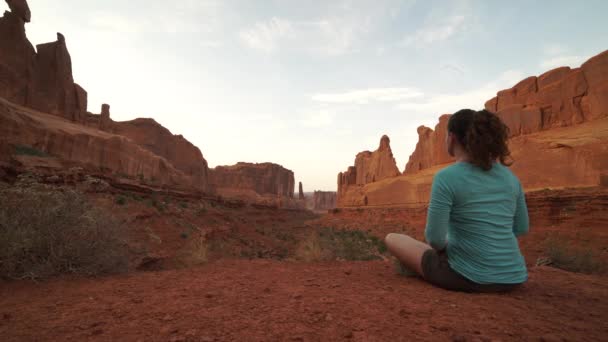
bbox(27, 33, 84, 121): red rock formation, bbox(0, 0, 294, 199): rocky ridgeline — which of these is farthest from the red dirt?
bbox(27, 33, 84, 121): red rock formation

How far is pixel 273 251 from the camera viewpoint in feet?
46.7

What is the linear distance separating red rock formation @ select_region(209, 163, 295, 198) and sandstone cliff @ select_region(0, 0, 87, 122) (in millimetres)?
41897

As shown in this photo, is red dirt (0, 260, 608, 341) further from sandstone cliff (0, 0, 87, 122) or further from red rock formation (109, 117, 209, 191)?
red rock formation (109, 117, 209, 191)

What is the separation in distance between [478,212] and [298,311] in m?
1.56

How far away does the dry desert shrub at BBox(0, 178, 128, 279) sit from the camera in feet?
10.7

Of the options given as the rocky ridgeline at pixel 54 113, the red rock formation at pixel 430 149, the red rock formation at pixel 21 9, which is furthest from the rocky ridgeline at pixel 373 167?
the red rock formation at pixel 21 9

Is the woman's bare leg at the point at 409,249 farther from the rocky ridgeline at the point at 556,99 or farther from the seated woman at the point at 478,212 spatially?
the rocky ridgeline at the point at 556,99

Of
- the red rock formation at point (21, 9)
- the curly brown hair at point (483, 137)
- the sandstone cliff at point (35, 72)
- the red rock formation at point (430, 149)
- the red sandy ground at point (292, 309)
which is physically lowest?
the red sandy ground at point (292, 309)

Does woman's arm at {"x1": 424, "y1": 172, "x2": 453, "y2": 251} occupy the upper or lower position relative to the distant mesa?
lower

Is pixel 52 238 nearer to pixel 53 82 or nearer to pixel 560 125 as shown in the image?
pixel 560 125

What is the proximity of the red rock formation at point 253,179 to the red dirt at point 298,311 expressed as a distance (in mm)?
70955

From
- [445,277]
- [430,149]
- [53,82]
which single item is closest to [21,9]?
[53,82]

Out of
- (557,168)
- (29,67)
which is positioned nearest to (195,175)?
(29,67)

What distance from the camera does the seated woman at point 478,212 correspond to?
86.3 inches
